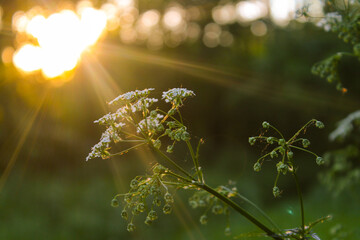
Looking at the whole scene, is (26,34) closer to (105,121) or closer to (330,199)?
(330,199)

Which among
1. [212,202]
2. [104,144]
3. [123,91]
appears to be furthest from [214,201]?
[123,91]

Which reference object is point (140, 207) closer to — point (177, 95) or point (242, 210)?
point (242, 210)

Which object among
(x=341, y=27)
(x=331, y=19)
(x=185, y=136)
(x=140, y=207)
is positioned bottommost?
(x=140, y=207)

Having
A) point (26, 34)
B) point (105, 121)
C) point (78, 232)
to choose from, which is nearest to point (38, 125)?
point (26, 34)

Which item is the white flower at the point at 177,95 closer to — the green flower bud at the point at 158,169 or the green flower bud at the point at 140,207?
the green flower bud at the point at 158,169

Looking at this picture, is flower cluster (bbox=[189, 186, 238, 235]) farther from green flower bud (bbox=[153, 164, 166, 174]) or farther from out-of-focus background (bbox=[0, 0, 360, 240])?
out-of-focus background (bbox=[0, 0, 360, 240])

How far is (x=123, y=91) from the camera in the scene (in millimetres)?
13367

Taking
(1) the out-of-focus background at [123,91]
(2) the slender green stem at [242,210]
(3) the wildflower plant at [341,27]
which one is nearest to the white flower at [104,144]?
(2) the slender green stem at [242,210]

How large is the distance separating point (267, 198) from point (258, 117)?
5.08m

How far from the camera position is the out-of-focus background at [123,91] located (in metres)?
8.34

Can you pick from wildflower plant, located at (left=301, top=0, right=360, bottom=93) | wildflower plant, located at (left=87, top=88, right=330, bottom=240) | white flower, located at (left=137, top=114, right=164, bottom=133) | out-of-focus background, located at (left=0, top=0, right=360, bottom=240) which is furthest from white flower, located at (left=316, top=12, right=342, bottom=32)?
out-of-focus background, located at (left=0, top=0, right=360, bottom=240)

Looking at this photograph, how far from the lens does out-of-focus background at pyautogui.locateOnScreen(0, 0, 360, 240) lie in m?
8.34

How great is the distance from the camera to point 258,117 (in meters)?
15.0

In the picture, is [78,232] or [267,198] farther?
[267,198]
